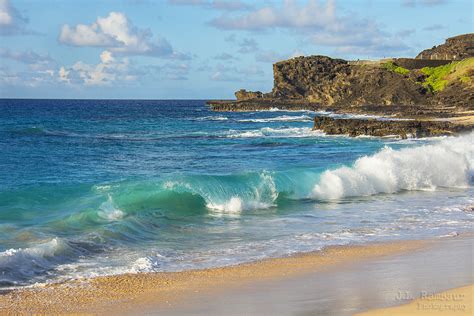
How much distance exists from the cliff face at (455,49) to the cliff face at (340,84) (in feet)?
51.5

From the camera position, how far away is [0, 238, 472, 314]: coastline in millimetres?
8953

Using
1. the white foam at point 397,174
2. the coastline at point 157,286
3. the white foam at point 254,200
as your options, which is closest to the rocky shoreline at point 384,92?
the white foam at point 397,174

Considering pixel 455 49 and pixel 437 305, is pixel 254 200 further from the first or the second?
pixel 455 49

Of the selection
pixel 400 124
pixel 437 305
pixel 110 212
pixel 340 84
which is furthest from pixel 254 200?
pixel 340 84

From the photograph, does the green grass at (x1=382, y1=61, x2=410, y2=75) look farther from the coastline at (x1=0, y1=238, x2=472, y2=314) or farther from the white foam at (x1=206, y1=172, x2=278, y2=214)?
the coastline at (x1=0, y1=238, x2=472, y2=314)

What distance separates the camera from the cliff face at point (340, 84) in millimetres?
83625

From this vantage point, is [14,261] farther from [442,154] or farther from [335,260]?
[442,154]

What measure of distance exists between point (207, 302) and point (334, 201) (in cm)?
1151

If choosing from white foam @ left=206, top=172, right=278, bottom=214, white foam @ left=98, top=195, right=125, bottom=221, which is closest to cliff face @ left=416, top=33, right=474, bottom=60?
white foam @ left=206, top=172, right=278, bottom=214

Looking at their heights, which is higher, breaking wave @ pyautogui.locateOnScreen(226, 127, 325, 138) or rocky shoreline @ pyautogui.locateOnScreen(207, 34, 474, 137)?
rocky shoreline @ pyautogui.locateOnScreen(207, 34, 474, 137)

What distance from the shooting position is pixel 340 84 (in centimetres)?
10038

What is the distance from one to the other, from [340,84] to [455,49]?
23.1 metres

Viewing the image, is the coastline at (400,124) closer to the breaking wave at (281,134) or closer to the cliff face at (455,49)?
the breaking wave at (281,134)

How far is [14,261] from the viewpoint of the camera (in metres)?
11.2
